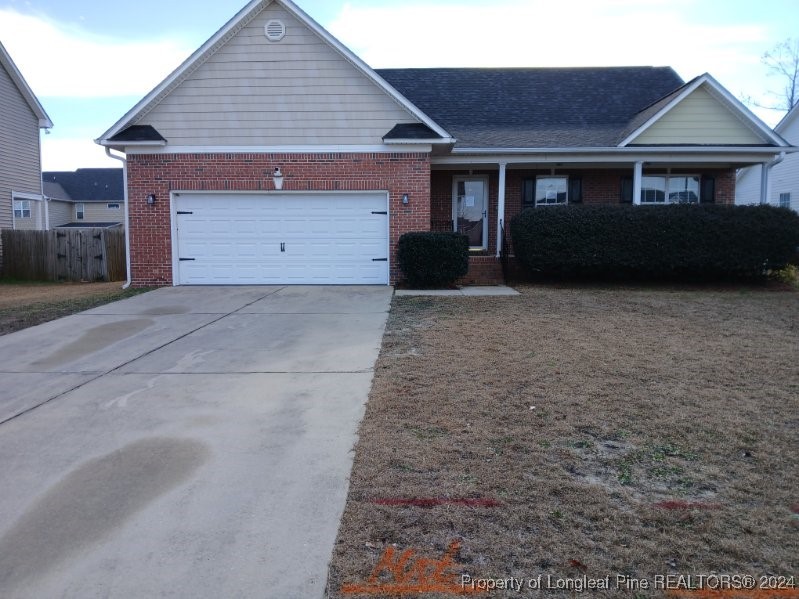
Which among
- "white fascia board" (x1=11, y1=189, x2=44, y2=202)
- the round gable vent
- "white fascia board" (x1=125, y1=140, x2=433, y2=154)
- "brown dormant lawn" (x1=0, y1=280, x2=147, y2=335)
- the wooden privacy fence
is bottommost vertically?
"brown dormant lawn" (x1=0, y1=280, x2=147, y2=335)

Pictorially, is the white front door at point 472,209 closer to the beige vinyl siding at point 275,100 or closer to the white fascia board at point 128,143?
the beige vinyl siding at point 275,100

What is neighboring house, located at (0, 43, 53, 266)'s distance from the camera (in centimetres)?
1922

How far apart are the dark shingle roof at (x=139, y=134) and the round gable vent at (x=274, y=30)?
10.2ft

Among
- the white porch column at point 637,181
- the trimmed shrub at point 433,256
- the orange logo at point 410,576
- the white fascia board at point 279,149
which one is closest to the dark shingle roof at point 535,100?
the white porch column at point 637,181

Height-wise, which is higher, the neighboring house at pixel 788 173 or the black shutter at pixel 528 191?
the neighboring house at pixel 788 173

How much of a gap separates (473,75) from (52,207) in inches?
1598

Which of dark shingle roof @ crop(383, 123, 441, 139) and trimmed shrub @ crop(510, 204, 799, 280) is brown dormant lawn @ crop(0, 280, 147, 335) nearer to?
dark shingle roof @ crop(383, 123, 441, 139)

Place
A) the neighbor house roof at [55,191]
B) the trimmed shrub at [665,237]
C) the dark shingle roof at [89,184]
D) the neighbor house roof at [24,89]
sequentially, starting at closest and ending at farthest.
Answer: the trimmed shrub at [665,237] → the neighbor house roof at [24,89] → the neighbor house roof at [55,191] → the dark shingle roof at [89,184]

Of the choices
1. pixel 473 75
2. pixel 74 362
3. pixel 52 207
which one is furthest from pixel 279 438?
pixel 52 207

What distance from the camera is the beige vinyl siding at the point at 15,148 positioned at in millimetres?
19219

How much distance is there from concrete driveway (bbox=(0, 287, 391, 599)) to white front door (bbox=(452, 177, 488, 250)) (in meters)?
9.27

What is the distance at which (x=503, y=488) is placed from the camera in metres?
3.72

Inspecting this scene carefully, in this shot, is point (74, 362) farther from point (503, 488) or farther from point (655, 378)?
point (655, 378)

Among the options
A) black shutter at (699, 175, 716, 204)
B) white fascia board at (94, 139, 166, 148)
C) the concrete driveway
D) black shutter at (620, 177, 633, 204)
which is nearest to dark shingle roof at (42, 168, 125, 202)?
white fascia board at (94, 139, 166, 148)
